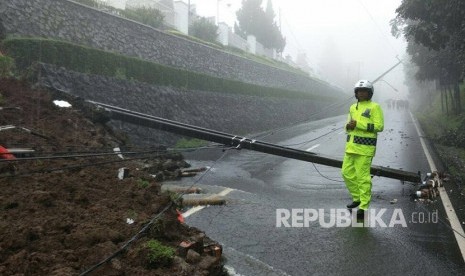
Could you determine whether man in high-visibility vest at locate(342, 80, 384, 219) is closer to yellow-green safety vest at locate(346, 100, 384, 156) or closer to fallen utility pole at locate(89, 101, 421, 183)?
yellow-green safety vest at locate(346, 100, 384, 156)

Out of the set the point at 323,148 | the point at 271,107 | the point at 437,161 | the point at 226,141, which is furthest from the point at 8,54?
the point at 271,107

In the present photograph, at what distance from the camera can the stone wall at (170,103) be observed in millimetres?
13062

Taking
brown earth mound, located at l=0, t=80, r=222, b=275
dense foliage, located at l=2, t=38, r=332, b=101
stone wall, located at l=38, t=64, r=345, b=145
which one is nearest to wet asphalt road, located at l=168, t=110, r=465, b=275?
brown earth mound, located at l=0, t=80, r=222, b=275

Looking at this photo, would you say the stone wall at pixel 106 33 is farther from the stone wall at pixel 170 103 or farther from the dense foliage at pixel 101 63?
the stone wall at pixel 170 103

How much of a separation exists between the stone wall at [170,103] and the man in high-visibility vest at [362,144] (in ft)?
18.8

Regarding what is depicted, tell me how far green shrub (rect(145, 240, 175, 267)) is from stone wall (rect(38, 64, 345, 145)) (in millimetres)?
8252

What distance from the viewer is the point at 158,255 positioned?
3543mm

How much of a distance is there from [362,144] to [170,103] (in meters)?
12.7

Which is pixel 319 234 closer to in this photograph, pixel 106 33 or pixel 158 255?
pixel 158 255

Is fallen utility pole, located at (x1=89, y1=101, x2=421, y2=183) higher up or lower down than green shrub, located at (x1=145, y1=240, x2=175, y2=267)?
higher up

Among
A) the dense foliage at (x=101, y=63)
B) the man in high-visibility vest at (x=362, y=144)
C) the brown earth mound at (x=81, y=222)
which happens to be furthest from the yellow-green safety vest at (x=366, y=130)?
the dense foliage at (x=101, y=63)

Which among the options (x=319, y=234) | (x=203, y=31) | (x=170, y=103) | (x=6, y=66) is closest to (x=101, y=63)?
(x=170, y=103)

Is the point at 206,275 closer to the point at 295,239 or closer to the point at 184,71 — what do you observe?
the point at 295,239

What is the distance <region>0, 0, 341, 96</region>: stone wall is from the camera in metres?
13.0
